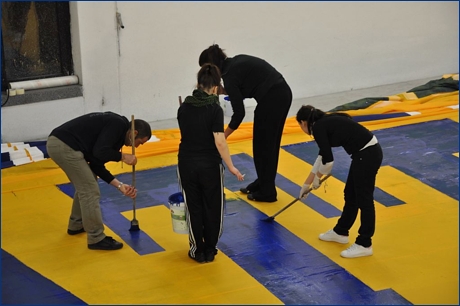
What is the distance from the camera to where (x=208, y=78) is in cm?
476

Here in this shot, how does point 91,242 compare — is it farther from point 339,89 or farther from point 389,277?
point 339,89

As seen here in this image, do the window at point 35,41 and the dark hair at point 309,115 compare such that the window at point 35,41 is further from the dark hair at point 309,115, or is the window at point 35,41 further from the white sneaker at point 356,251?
the white sneaker at point 356,251

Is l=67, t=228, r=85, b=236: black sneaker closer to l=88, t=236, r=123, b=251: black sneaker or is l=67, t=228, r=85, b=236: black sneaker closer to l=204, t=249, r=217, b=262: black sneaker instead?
l=88, t=236, r=123, b=251: black sneaker

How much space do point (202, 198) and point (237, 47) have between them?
11.1 ft

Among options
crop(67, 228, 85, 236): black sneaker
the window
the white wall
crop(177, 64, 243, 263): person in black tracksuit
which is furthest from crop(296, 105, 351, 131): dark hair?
the window

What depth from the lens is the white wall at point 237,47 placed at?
286 inches

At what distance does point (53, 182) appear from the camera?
6.32 meters

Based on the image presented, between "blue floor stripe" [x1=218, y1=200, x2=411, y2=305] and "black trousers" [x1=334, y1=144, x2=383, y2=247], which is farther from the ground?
"black trousers" [x1=334, y1=144, x2=383, y2=247]

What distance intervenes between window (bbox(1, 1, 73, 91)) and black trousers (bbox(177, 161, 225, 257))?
293cm

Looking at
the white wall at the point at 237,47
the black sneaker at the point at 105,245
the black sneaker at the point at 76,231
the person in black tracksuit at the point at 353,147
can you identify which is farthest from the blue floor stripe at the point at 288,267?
the white wall at the point at 237,47

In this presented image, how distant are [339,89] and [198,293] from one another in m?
4.62

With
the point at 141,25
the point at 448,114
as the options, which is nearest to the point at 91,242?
the point at 141,25

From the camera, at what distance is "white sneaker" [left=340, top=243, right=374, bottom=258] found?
5062mm

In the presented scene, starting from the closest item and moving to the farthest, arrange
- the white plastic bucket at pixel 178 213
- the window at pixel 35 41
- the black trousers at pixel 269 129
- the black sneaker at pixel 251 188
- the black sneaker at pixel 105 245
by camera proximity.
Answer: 1. the white plastic bucket at pixel 178 213
2. the black sneaker at pixel 105 245
3. the black trousers at pixel 269 129
4. the black sneaker at pixel 251 188
5. the window at pixel 35 41
